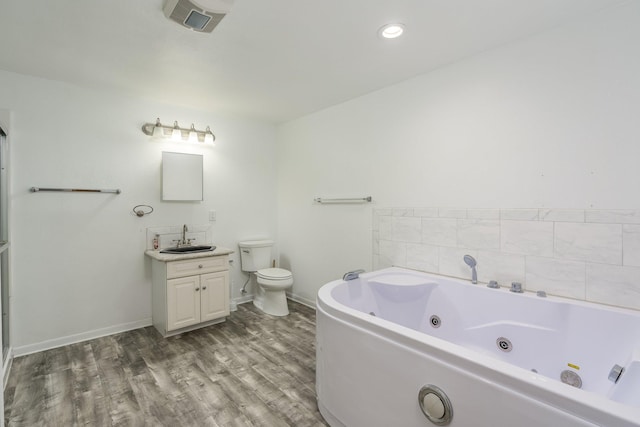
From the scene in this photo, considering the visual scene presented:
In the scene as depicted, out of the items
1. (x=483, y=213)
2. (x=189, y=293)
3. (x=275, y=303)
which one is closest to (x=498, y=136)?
(x=483, y=213)

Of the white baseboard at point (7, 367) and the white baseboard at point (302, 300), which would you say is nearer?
the white baseboard at point (7, 367)

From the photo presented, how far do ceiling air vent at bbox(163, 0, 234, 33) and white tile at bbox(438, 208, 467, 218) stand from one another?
6.38 feet

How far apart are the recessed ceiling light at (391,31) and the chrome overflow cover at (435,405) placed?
1.91m

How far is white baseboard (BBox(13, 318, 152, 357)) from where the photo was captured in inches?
95.5

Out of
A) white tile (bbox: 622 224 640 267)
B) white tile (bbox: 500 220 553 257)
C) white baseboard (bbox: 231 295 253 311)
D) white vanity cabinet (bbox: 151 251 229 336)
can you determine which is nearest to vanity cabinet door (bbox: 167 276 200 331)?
white vanity cabinet (bbox: 151 251 229 336)

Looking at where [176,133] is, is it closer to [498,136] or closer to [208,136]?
[208,136]

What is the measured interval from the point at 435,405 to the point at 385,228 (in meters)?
1.68

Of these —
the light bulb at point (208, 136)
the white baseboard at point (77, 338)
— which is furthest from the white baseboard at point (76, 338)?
the light bulb at point (208, 136)

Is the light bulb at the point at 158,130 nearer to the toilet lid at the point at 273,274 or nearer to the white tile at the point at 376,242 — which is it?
the toilet lid at the point at 273,274

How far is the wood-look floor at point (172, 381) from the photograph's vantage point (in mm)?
1716

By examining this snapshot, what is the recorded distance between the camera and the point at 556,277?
1824mm

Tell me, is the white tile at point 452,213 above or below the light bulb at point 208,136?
below

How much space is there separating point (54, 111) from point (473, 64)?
3399 mm

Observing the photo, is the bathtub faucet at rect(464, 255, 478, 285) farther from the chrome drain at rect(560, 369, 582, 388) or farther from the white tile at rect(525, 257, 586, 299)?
the chrome drain at rect(560, 369, 582, 388)
